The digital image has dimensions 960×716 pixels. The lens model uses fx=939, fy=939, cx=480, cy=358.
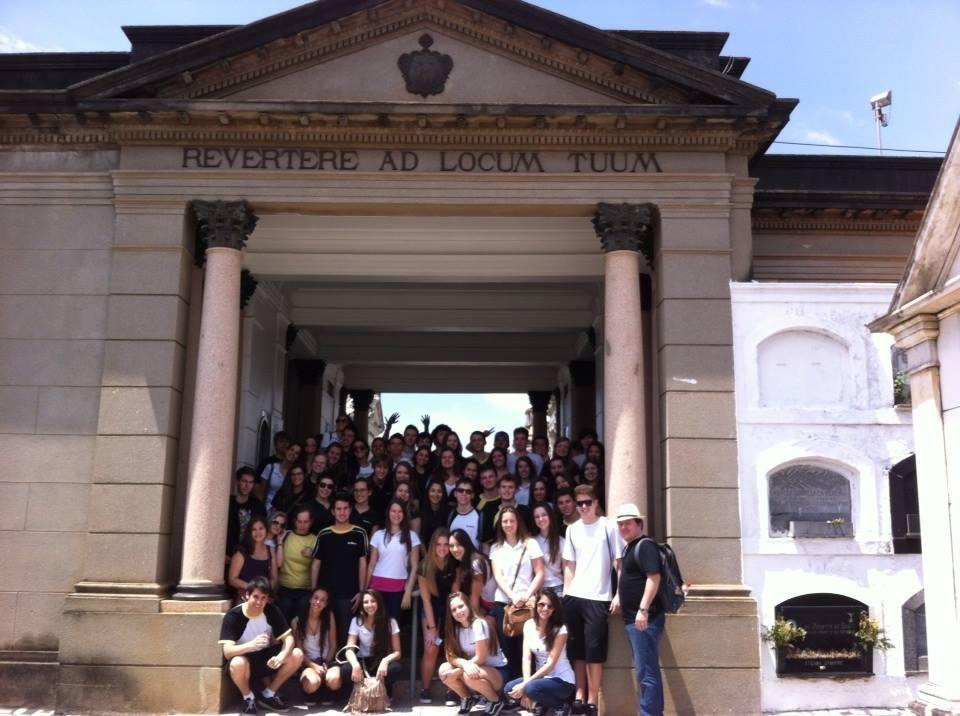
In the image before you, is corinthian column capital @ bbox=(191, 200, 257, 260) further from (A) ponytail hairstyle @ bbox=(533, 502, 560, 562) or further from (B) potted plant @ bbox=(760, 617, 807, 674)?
(B) potted plant @ bbox=(760, 617, 807, 674)

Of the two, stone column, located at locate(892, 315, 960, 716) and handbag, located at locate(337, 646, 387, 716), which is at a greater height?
stone column, located at locate(892, 315, 960, 716)

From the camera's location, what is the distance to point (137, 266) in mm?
10508

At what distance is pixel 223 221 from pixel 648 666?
6.54m

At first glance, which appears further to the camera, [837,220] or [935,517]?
[837,220]

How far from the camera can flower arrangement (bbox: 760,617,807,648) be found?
967 cm

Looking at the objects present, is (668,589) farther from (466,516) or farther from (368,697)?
(368,697)

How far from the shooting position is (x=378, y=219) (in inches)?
456

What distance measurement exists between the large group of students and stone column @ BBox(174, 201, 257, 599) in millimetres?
369

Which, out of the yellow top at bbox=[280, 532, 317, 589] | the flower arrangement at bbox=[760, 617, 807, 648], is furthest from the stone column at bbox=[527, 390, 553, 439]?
the yellow top at bbox=[280, 532, 317, 589]

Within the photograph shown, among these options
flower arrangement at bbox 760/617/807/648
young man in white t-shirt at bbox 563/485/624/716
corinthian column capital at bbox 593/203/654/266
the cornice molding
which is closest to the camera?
young man in white t-shirt at bbox 563/485/624/716

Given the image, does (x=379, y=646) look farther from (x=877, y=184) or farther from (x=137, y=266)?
(x=877, y=184)

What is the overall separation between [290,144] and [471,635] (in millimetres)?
5759

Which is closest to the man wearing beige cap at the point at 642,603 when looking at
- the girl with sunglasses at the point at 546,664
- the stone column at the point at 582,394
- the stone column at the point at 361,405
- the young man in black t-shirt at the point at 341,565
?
the girl with sunglasses at the point at 546,664

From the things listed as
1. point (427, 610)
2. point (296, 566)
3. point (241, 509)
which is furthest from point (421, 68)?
point (427, 610)
